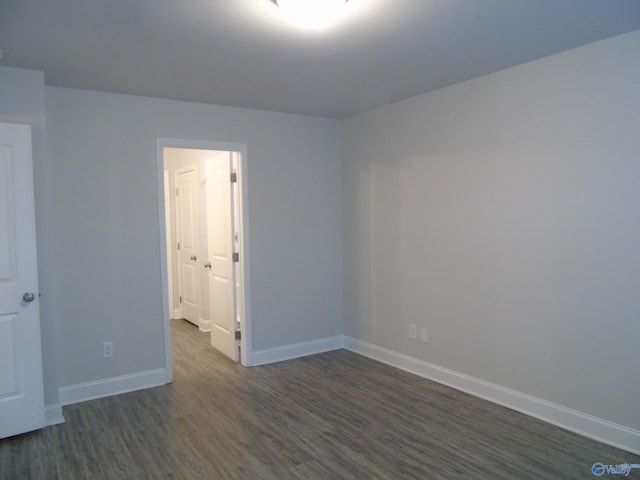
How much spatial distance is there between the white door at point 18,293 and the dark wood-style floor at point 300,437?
240 mm

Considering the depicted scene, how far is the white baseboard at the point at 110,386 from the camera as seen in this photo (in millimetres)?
3604

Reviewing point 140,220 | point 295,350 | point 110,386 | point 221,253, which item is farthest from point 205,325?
point 140,220

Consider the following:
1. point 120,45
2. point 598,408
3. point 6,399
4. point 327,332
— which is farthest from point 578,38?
point 6,399

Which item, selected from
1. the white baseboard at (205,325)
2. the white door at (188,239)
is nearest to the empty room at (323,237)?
the white baseboard at (205,325)

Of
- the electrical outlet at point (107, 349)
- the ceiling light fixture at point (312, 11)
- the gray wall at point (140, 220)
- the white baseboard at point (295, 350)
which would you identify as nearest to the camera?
the ceiling light fixture at point (312, 11)

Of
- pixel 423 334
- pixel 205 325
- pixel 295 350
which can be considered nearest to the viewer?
pixel 423 334

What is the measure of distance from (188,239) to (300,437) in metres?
3.97

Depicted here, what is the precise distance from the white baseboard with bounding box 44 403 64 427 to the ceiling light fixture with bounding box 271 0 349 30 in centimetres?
314

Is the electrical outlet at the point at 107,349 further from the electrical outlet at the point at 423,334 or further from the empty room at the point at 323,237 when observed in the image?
the electrical outlet at the point at 423,334

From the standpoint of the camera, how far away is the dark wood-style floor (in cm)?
262

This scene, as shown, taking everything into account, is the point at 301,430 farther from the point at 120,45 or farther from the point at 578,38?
the point at 578,38

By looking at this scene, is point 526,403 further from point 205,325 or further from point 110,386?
point 205,325

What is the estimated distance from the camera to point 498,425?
3.10m

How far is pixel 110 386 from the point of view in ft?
12.4
